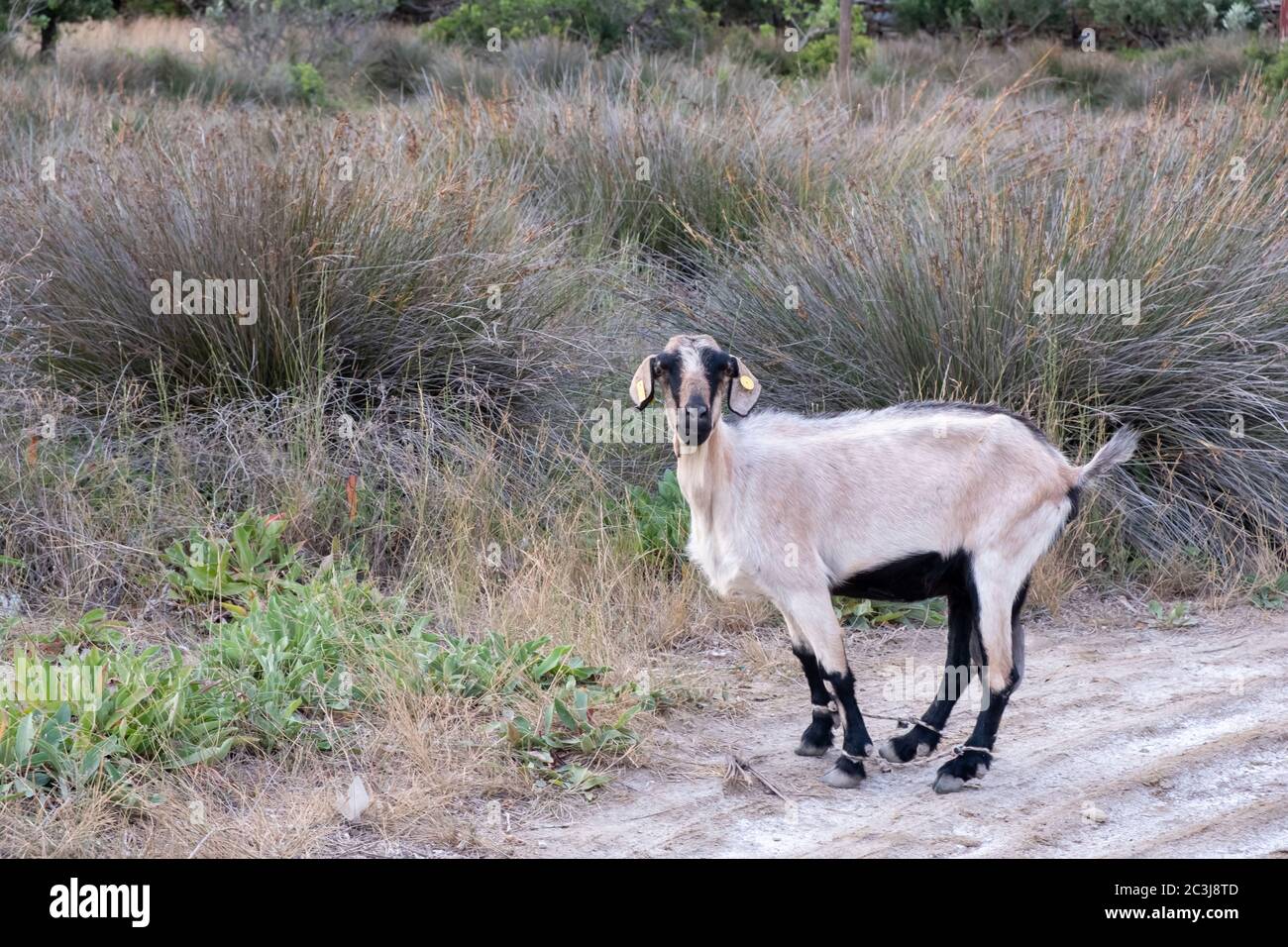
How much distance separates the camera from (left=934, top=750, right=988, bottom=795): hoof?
4.47 metres

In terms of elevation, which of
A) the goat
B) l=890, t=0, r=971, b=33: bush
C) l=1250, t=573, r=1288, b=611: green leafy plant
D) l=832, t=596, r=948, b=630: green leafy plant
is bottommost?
l=832, t=596, r=948, b=630: green leafy plant

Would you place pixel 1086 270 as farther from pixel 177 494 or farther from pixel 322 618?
pixel 177 494

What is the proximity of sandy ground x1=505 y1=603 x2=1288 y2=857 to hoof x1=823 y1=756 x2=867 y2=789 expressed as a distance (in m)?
0.03

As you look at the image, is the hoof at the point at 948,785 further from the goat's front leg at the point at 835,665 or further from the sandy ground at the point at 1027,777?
the goat's front leg at the point at 835,665

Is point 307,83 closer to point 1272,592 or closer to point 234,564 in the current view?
point 234,564

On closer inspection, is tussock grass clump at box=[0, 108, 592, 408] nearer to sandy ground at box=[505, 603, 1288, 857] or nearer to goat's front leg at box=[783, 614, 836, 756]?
sandy ground at box=[505, 603, 1288, 857]

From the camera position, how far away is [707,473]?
446 cm

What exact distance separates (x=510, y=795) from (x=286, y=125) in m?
5.19

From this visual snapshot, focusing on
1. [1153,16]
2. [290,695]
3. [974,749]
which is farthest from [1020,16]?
[290,695]

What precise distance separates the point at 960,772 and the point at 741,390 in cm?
146

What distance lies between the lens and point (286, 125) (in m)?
8.19

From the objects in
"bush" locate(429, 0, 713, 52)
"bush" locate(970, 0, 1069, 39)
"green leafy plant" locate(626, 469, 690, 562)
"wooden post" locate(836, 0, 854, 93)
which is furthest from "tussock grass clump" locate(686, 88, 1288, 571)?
"bush" locate(970, 0, 1069, 39)

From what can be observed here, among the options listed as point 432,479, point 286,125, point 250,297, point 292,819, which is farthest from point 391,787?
point 286,125

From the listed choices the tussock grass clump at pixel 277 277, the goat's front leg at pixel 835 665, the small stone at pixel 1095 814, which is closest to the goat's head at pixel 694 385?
the goat's front leg at pixel 835 665
